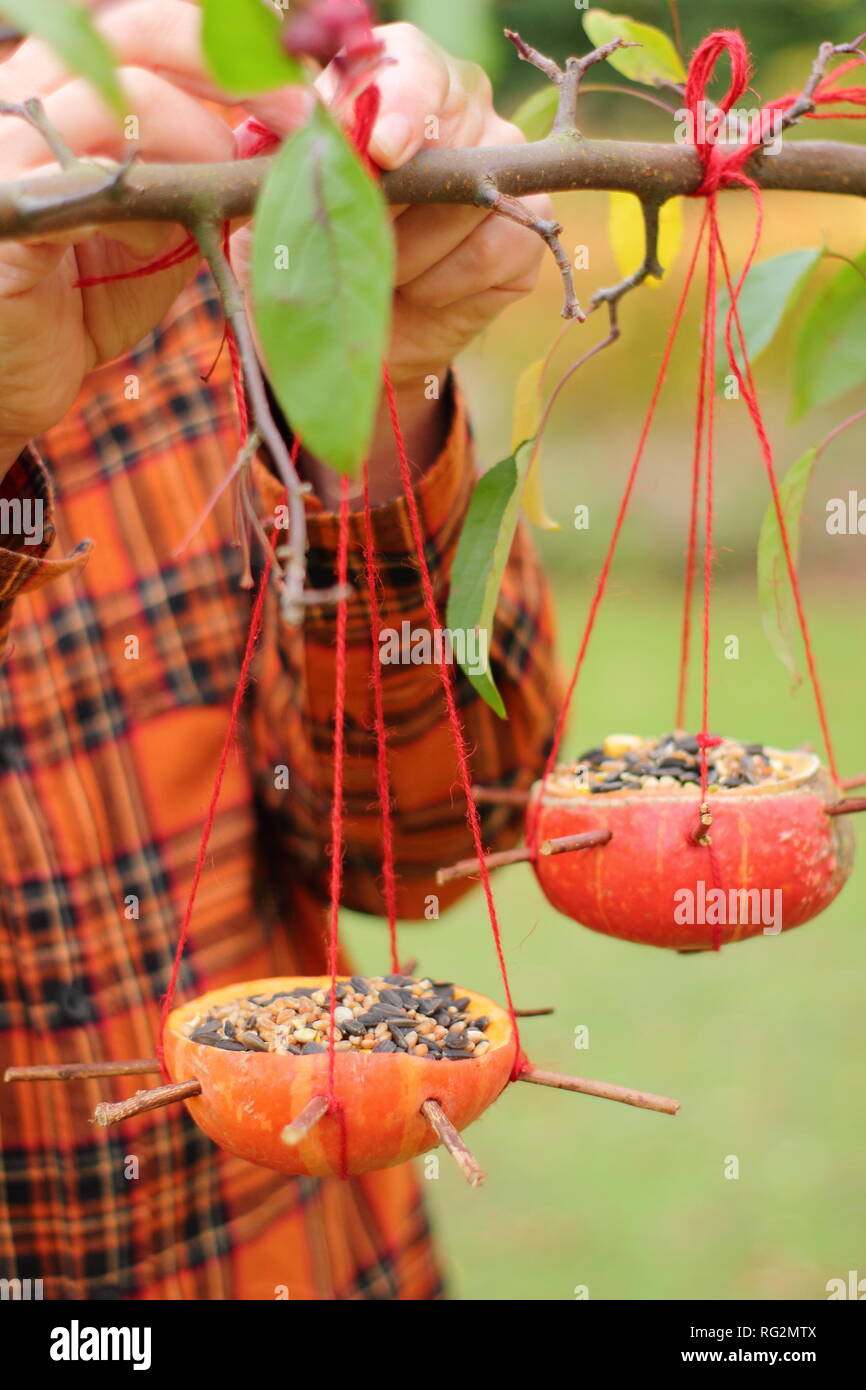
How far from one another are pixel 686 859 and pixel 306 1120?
0.27m

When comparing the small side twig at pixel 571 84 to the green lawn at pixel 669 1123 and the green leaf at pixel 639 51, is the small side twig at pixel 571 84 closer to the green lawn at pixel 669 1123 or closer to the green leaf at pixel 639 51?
the green leaf at pixel 639 51

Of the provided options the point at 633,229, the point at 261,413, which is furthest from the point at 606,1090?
the point at 633,229

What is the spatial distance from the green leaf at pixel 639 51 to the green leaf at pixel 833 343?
6.8 inches

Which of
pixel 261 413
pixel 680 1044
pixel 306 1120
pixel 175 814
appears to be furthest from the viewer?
pixel 680 1044

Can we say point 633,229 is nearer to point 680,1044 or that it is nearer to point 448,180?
point 448,180

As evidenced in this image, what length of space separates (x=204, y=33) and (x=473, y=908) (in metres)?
3.51

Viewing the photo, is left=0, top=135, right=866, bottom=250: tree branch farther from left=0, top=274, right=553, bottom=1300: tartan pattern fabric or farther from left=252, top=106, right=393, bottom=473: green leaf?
left=0, top=274, right=553, bottom=1300: tartan pattern fabric

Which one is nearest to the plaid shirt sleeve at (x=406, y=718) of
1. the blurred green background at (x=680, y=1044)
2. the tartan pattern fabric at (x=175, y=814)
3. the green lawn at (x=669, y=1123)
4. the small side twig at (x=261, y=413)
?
the tartan pattern fabric at (x=175, y=814)

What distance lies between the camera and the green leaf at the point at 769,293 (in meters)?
0.85

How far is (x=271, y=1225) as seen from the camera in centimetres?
109

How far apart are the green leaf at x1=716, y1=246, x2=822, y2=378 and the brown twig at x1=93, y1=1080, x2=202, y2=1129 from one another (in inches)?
21.2

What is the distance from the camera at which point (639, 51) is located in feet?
2.73

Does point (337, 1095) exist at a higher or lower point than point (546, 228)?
lower

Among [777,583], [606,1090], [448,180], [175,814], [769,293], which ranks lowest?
[175,814]
